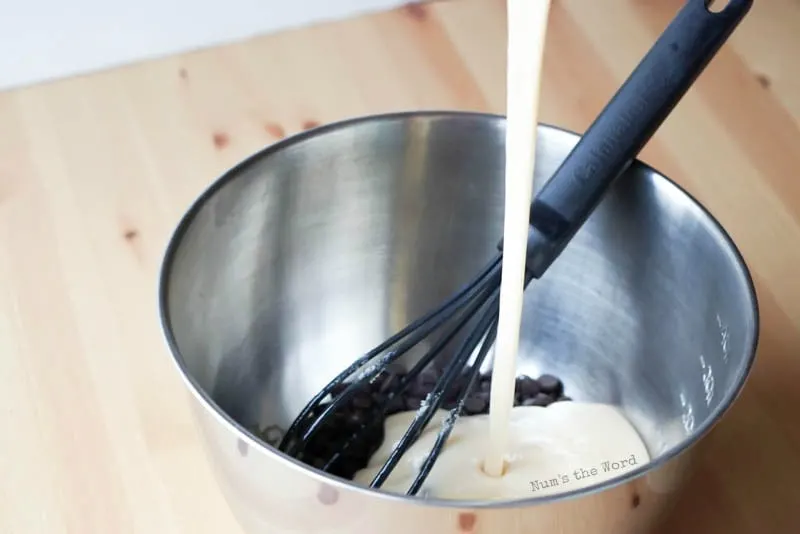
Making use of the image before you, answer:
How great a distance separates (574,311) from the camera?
58 centimetres

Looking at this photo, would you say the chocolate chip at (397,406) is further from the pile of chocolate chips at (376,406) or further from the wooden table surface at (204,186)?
the wooden table surface at (204,186)

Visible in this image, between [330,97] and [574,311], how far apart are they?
0.89 ft

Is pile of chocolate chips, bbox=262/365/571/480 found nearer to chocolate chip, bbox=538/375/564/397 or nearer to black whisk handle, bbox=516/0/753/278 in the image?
chocolate chip, bbox=538/375/564/397

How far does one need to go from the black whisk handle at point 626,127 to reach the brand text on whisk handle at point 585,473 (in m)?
0.11

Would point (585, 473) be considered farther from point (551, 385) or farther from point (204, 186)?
point (204, 186)

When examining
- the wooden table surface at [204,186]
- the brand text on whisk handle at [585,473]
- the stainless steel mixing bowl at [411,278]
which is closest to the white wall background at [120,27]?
the wooden table surface at [204,186]

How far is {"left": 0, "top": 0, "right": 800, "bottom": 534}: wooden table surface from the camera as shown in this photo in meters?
0.52

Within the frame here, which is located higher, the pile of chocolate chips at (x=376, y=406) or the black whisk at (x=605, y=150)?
the black whisk at (x=605, y=150)

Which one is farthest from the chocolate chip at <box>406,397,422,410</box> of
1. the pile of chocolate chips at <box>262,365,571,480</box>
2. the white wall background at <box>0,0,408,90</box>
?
the white wall background at <box>0,0,408,90</box>

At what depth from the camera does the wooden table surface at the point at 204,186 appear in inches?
20.6

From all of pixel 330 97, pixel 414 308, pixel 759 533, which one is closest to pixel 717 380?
pixel 759 533

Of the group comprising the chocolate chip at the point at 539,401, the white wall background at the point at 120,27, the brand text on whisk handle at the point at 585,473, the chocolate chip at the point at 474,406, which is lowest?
the brand text on whisk handle at the point at 585,473

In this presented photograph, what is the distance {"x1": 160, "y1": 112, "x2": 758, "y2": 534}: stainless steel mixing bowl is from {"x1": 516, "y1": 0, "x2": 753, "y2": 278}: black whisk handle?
0.04m

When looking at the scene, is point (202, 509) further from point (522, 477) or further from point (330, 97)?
point (330, 97)
